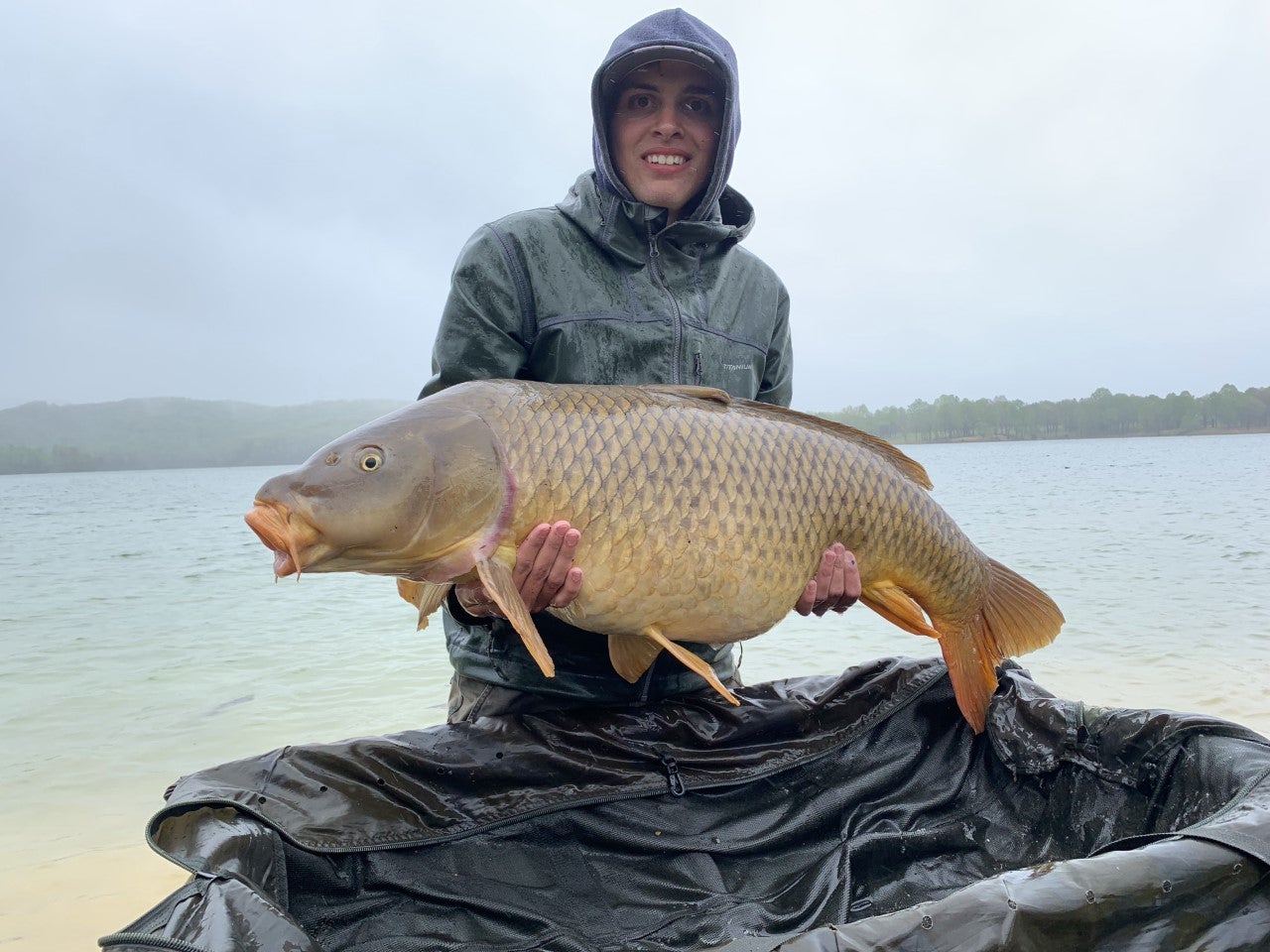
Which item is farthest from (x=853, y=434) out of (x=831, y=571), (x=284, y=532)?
(x=284, y=532)

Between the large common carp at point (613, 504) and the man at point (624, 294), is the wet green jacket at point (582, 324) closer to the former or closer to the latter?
the man at point (624, 294)

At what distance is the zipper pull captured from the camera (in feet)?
5.71

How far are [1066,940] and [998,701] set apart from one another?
2.71 feet

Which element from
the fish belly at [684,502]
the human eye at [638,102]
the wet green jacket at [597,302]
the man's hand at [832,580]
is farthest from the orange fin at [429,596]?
the human eye at [638,102]

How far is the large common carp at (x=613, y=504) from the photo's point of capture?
137 cm

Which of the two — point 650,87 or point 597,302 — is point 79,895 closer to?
point 597,302

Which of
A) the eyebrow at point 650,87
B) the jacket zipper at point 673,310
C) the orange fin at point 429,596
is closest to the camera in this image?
the orange fin at point 429,596

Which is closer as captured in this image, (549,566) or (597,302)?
(549,566)

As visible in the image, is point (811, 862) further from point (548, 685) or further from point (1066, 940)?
point (1066, 940)

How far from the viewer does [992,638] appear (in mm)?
1866

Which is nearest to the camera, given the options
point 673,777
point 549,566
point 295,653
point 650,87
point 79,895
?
point 549,566

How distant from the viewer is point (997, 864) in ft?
5.80

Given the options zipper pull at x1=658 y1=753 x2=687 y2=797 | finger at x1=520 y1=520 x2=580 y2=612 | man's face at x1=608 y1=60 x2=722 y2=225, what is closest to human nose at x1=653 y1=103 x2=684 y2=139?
man's face at x1=608 y1=60 x2=722 y2=225

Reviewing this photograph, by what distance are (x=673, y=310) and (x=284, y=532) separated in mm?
889
